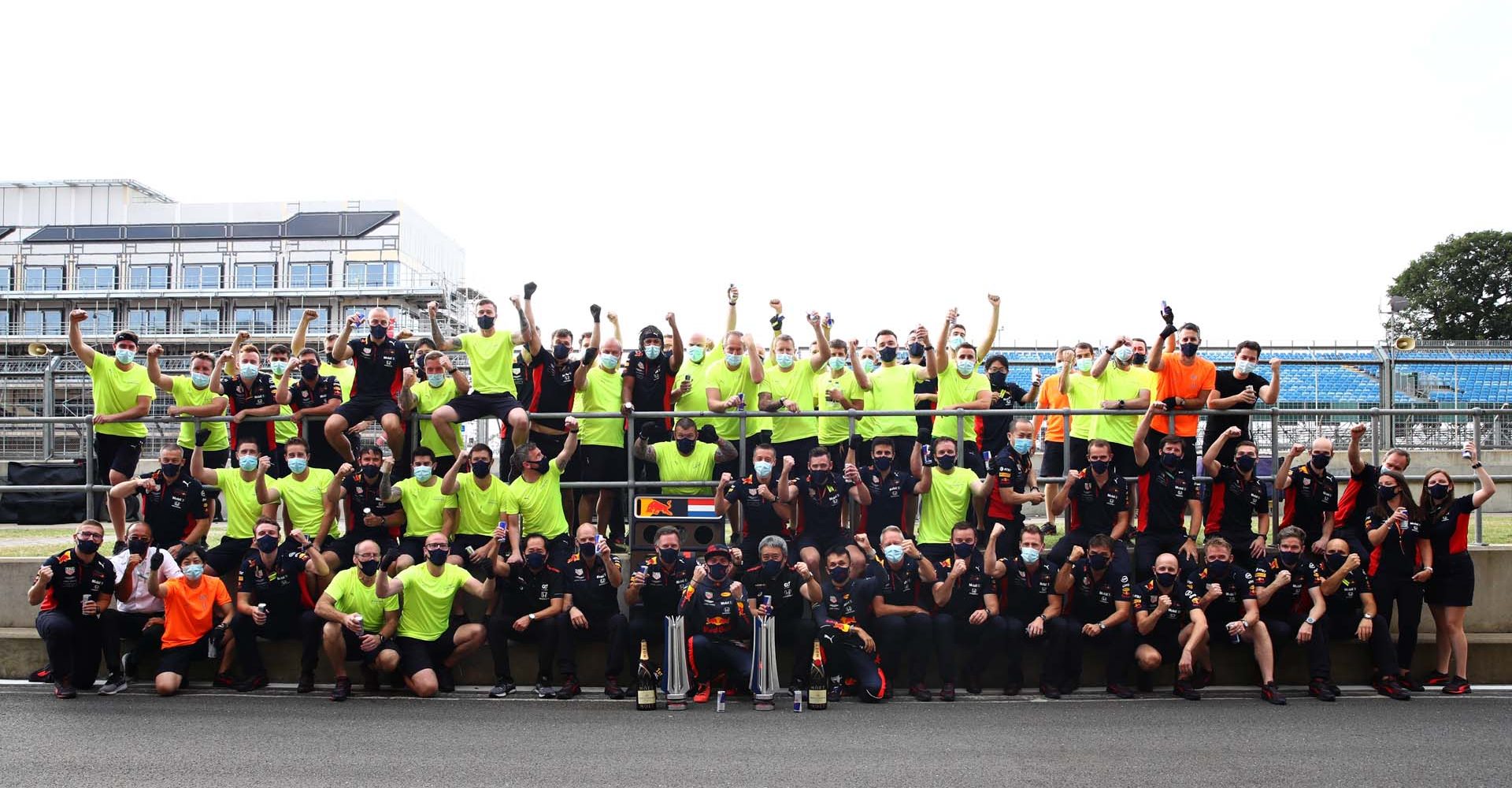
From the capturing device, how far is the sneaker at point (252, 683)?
32.5 feet

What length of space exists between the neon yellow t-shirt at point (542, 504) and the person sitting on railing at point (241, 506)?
2229mm

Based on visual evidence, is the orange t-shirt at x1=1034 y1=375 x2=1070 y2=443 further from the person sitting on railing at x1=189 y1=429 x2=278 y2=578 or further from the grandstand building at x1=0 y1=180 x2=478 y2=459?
the grandstand building at x1=0 y1=180 x2=478 y2=459

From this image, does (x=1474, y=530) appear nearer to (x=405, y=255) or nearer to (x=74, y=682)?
(x=74, y=682)

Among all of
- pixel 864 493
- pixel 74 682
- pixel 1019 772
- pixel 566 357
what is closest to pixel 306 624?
pixel 74 682

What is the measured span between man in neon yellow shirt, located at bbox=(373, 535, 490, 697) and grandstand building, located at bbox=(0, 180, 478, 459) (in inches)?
1898

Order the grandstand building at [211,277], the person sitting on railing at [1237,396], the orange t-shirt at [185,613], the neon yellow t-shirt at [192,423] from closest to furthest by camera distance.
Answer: the orange t-shirt at [185,613], the person sitting on railing at [1237,396], the neon yellow t-shirt at [192,423], the grandstand building at [211,277]

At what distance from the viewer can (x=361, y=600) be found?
9797 millimetres

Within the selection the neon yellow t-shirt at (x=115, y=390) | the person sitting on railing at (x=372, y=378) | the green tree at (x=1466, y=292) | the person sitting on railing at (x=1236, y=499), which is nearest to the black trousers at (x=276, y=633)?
the person sitting on railing at (x=372, y=378)

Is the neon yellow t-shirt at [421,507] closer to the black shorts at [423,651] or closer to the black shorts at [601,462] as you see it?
the black shorts at [423,651]

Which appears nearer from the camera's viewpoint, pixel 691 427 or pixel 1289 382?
pixel 691 427

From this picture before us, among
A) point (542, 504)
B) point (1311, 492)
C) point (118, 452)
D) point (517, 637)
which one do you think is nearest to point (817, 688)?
point (517, 637)

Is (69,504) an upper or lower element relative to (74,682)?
upper

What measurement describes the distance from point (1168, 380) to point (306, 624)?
822 centimetres

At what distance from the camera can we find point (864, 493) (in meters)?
10.4
